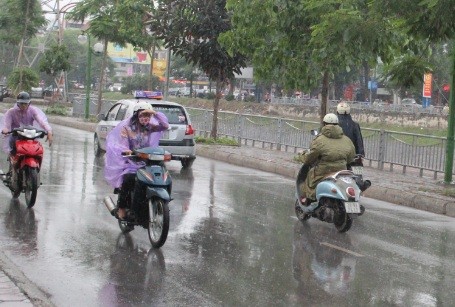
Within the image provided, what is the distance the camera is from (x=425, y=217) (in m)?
14.7

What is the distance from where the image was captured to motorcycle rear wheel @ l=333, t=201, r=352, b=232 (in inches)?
471

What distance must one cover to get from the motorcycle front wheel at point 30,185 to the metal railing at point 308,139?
10.6m

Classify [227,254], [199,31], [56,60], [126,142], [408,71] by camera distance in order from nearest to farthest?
[227,254] → [126,142] → [408,71] → [199,31] → [56,60]

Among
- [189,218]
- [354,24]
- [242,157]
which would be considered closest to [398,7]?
[354,24]

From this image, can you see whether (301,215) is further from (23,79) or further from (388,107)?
(388,107)

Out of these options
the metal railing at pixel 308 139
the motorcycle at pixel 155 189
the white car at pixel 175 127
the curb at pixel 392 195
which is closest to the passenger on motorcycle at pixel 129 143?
the motorcycle at pixel 155 189

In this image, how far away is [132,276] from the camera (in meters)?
8.71

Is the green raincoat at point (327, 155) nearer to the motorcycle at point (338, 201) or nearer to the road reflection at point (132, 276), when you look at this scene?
the motorcycle at point (338, 201)

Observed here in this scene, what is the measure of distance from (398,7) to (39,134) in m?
6.44

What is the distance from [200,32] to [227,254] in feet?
64.4

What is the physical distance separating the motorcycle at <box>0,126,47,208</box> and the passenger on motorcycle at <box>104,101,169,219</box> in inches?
90.7

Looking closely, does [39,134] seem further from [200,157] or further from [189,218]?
[200,157]

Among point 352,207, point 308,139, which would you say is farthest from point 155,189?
point 308,139

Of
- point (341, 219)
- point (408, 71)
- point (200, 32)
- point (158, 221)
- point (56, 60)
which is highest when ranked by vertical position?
point (200, 32)
